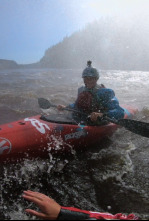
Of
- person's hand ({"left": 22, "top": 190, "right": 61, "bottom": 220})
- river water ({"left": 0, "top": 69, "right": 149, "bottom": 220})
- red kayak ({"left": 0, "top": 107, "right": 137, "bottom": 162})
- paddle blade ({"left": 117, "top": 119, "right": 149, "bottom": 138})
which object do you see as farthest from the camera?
paddle blade ({"left": 117, "top": 119, "right": 149, "bottom": 138})

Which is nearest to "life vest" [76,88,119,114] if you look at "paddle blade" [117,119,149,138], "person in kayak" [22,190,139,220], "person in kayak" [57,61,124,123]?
"person in kayak" [57,61,124,123]

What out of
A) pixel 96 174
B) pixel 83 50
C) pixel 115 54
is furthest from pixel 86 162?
pixel 83 50

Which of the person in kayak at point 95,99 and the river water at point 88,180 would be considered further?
the person in kayak at point 95,99

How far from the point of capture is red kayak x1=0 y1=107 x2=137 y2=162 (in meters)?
3.34

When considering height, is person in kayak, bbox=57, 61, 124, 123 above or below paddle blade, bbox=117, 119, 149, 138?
above

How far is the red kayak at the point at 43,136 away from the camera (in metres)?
3.34

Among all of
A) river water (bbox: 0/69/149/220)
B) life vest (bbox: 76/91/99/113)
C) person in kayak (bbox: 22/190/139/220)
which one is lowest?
river water (bbox: 0/69/149/220)

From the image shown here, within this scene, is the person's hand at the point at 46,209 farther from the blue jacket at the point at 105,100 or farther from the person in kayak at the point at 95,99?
the blue jacket at the point at 105,100

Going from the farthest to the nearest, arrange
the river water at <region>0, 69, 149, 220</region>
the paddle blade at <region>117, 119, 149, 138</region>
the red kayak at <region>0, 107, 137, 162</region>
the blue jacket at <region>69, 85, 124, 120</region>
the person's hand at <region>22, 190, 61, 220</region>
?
the blue jacket at <region>69, 85, 124, 120</region> < the paddle blade at <region>117, 119, 149, 138</region> < the red kayak at <region>0, 107, 137, 162</region> < the river water at <region>0, 69, 149, 220</region> < the person's hand at <region>22, 190, 61, 220</region>

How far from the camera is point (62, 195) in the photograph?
285 centimetres

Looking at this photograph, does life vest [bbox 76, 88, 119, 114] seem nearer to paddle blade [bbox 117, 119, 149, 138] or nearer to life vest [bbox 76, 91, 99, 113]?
life vest [bbox 76, 91, 99, 113]

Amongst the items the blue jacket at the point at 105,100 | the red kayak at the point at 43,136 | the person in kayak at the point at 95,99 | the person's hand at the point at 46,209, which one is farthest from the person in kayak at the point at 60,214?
the blue jacket at the point at 105,100

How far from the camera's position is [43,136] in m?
3.70

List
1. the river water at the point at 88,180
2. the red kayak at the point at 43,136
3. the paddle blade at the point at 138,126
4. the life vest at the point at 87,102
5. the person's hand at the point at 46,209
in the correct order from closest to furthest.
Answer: the person's hand at the point at 46,209 → the river water at the point at 88,180 → the red kayak at the point at 43,136 → the paddle blade at the point at 138,126 → the life vest at the point at 87,102
